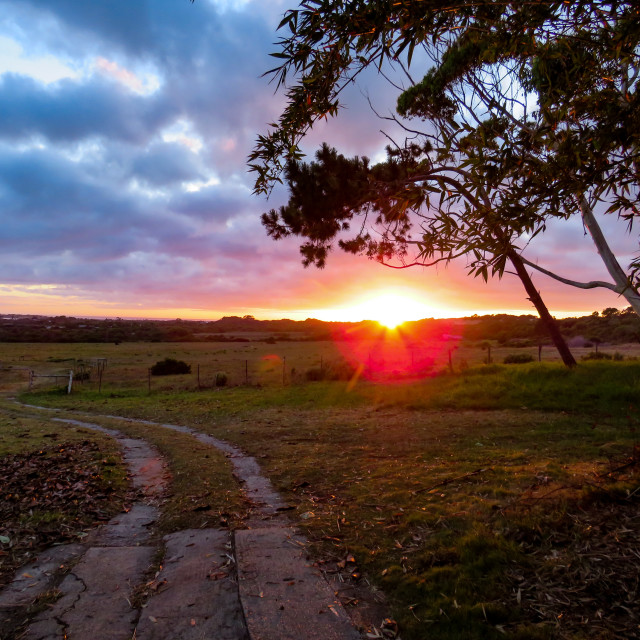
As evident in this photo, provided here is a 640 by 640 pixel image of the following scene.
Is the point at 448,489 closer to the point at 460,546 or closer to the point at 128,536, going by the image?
the point at 460,546

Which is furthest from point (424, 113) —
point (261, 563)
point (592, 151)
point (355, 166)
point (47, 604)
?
point (47, 604)

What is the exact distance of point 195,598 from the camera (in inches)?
165

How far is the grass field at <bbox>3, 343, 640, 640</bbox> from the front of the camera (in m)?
3.88

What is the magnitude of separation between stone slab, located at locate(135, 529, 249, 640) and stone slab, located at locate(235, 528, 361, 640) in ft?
0.41

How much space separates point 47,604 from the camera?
165 inches

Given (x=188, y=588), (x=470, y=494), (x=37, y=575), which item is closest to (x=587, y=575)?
(x=470, y=494)

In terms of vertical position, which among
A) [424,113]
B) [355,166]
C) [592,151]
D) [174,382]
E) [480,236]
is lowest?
[174,382]

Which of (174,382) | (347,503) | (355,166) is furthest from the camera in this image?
(174,382)

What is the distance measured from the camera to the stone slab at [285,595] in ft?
12.2

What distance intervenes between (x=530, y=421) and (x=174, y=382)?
2440cm

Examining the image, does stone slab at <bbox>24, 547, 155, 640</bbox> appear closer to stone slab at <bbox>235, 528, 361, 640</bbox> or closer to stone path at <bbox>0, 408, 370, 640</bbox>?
stone path at <bbox>0, 408, 370, 640</bbox>

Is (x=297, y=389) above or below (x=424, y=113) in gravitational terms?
below

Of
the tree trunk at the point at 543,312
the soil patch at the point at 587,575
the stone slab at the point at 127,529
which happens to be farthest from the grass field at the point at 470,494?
the tree trunk at the point at 543,312

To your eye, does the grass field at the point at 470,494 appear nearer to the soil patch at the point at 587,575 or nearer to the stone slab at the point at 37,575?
the soil patch at the point at 587,575
